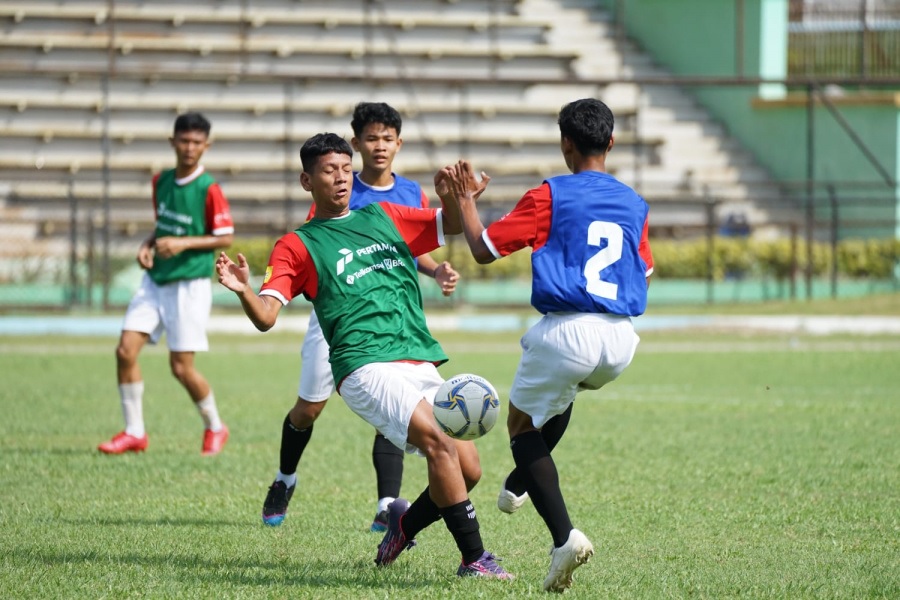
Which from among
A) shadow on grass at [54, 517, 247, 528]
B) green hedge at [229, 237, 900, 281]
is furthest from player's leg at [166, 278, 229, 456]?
green hedge at [229, 237, 900, 281]

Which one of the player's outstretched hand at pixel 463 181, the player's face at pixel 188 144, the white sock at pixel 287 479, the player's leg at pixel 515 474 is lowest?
the white sock at pixel 287 479

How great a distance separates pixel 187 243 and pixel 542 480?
4517 millimetres

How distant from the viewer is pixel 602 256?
5.49 m

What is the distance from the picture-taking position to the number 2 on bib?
214 inches

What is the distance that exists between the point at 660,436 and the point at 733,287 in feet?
49.3

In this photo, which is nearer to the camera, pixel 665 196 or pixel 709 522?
pixel 709 522

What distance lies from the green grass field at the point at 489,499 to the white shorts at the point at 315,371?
695 millimetres

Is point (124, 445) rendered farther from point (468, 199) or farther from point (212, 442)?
point (468, 199)

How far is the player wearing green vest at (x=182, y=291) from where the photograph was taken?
30.6 feet

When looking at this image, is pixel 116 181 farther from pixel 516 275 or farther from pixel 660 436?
pixel 660 436

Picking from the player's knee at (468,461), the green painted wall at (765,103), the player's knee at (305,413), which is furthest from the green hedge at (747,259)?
the player's knee at (468,461)

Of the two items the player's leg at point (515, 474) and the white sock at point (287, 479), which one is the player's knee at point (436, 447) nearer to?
the player's leg at point (515, 474)

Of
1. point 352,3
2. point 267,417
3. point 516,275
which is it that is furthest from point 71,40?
point 267,417

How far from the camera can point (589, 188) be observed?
5535mm
